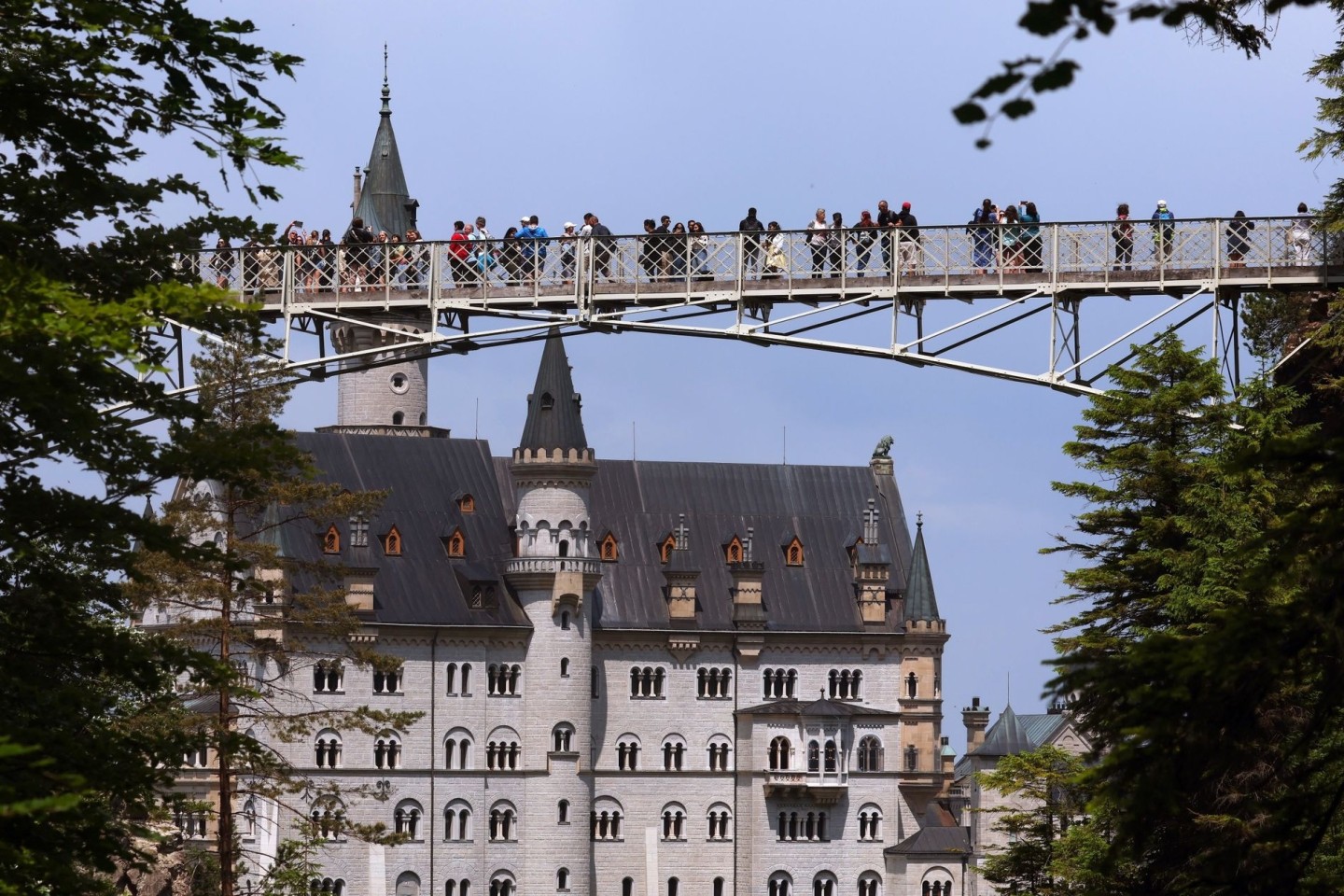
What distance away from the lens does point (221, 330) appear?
27344 mm

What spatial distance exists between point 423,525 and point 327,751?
33.1 feet

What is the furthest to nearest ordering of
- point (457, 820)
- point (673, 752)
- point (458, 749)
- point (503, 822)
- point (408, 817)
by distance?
1. point (673, 752)
2. point (503, 822)
3. point (458, 749)
4. point (457, 820)
5. point (408, 817)

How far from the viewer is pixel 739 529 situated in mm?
117938

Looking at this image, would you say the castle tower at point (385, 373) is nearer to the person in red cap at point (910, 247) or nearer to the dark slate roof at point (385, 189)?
the dark slate roof at point (385, 189)

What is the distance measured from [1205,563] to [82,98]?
21.3 m

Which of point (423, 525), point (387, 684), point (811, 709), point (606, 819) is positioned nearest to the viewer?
point (387, 684)

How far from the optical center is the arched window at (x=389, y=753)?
106438 millimetres

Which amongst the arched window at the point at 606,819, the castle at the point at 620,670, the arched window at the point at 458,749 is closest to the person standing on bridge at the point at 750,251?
the castle at the point at 620,670

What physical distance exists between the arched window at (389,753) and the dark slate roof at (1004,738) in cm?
3733

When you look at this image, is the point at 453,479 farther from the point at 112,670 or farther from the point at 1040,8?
the point at 1040,8

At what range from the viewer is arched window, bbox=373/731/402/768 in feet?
349

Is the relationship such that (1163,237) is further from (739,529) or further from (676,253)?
(739,529)

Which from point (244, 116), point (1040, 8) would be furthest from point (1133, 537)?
point (1040, 8)

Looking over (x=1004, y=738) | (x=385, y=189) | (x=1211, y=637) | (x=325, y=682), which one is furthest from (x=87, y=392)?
(x=1004, y=738)
